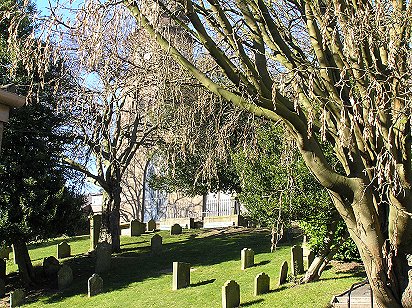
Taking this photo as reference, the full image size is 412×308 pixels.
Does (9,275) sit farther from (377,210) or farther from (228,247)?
(377,210)

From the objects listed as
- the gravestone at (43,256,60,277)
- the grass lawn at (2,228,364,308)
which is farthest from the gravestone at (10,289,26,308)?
the gravestone at (43,256,60,277)

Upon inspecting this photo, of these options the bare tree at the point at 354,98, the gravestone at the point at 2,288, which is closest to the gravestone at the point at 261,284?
the bare tree at the point at 354,98

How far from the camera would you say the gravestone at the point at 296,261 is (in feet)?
44.9

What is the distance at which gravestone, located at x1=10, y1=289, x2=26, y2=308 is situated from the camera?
14.6 metres

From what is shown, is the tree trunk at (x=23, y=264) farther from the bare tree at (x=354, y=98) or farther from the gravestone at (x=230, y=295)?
the bare tree at (x=354, y=98)

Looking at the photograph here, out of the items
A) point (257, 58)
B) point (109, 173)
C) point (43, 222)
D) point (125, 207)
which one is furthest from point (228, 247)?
point (125, 207)

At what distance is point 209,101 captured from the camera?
8.95 meters

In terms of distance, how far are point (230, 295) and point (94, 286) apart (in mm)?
4800

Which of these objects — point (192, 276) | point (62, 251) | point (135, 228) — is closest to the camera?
point (192, 276)

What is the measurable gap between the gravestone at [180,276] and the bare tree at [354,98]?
8.11 metres

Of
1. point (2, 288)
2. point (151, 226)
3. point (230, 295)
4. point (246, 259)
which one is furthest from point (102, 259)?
point (151, 226)

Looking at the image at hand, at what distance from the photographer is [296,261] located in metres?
13.8

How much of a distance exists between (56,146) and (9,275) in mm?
4464

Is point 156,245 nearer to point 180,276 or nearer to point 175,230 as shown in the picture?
point 175,230
